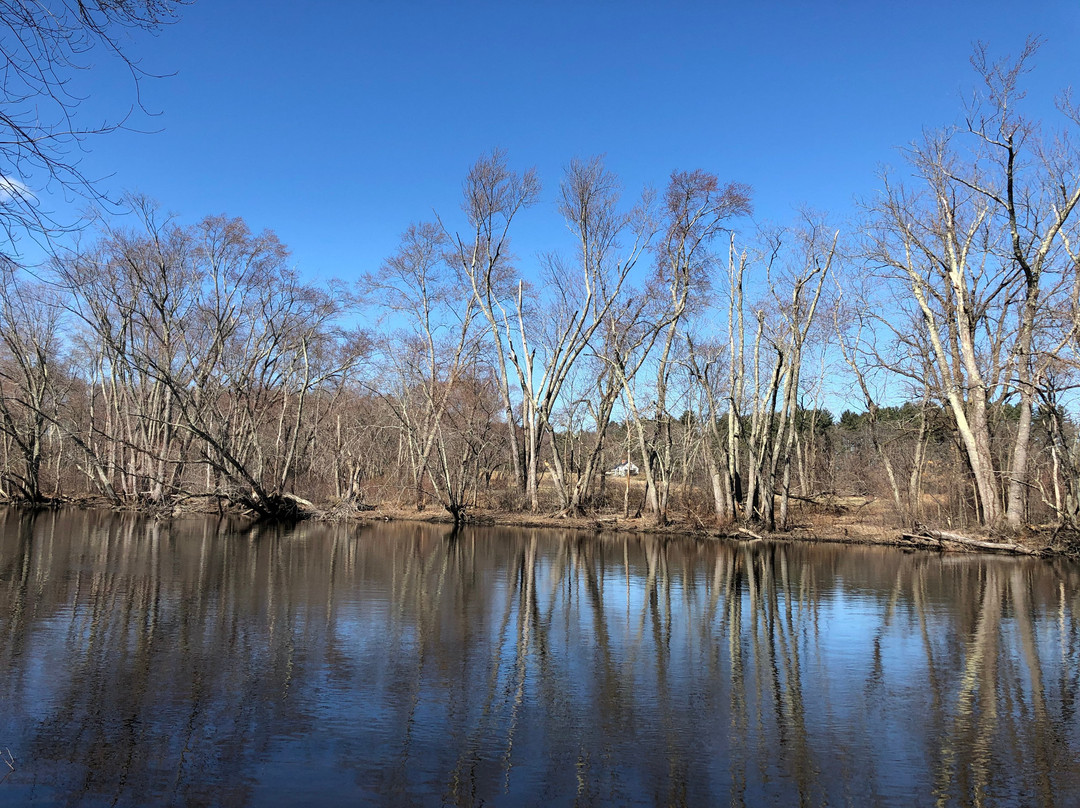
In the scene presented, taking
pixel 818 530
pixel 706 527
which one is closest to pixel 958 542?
pixel 818 530

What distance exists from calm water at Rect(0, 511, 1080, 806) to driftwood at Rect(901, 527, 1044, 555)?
6.90 metres

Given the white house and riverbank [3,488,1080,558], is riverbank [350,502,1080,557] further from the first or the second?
the white house

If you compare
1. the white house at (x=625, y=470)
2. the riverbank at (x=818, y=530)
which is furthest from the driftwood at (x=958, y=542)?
the white house at (x=625, y=470)

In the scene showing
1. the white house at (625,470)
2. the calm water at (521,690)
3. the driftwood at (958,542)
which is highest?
the white house at (625,470)

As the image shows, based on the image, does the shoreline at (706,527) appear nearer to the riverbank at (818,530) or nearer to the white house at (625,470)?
the riverbank at (818,530)

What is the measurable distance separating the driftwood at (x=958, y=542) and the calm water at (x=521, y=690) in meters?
6.90

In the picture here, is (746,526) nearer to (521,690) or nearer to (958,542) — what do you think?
(958,542)

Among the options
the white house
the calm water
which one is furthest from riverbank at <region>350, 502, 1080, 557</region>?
the calm water

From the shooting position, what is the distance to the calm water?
16.7 feet

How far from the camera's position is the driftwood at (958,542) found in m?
20.7

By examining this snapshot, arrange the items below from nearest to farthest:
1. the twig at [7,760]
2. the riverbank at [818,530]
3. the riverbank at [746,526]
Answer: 1. the twig at [7,760]
2. the riverbank at [818,530]
3. the riverbank at [746,526]

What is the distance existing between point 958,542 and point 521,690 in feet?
64.1

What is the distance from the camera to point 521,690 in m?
7.17

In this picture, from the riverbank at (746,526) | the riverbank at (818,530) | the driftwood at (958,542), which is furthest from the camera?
the riverbank at (746,526)
